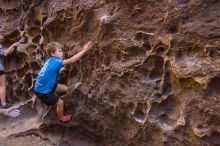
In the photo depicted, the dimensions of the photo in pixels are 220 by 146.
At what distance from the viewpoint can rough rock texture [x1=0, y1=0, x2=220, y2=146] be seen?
2820 mm

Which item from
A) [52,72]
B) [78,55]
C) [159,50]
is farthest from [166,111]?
[52,72]

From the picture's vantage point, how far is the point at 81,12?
12.1ft

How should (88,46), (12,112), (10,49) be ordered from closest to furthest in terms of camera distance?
(88,46) → (12,112) → (10,49)

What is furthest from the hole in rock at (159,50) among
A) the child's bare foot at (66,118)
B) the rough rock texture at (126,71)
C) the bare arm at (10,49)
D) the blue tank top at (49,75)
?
the bare arm at (10,49)

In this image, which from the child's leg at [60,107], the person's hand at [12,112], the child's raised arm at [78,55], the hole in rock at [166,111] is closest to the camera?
the hole in rock at [166,111]

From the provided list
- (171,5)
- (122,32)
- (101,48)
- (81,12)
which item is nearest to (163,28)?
(171,5)

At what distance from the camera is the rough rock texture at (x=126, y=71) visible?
2.82 m

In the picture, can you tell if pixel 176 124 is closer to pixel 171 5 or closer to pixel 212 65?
pixel 212 65

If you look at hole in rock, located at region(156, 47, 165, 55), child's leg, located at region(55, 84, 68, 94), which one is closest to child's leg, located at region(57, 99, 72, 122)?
child's leg, located at region(55, 84, 68, 94)

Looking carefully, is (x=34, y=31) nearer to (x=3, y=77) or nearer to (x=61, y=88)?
(x=3, y=77)

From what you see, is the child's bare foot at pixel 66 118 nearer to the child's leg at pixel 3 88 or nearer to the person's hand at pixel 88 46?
the person's hand at pixel 88 46

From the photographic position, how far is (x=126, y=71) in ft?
10.8

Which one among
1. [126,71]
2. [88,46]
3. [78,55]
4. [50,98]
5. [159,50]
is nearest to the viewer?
[159,50]

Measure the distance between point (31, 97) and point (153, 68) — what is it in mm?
1844
